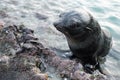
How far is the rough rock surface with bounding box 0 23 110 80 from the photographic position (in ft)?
17.2

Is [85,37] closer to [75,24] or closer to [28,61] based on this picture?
[75,24]

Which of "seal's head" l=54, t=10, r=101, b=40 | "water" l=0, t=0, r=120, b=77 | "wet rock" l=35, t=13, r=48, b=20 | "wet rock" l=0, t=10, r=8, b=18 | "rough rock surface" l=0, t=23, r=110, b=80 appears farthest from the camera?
"wet rock" l=35, t=13, r=48, b=20

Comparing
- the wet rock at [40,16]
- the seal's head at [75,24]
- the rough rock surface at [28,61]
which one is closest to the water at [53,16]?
the wet rock at [40,16]

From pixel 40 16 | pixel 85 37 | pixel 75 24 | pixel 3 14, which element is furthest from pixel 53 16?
pixel 75 24

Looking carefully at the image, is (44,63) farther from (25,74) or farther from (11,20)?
Answer: (11,20)

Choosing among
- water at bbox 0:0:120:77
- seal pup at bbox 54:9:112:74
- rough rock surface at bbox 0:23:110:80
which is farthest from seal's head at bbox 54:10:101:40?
water at bbox 0:0:120:77

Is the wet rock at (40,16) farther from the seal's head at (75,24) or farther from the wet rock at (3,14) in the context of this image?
the seal's head at (75,24)

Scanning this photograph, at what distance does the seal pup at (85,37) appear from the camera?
5.80m

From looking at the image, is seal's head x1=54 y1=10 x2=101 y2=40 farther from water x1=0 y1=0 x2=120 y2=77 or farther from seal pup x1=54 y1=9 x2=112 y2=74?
water x1=0 y1=0 x2=120 y2=77

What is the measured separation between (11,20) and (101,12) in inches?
145

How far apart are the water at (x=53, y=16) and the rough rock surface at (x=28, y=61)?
1060 millimetres

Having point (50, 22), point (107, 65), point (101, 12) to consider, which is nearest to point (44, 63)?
point (107, 65)

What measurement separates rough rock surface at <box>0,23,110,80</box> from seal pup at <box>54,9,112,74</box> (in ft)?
1.33

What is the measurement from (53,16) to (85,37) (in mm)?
3574
